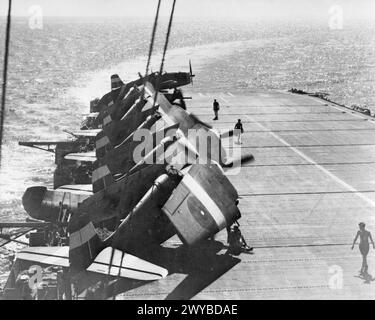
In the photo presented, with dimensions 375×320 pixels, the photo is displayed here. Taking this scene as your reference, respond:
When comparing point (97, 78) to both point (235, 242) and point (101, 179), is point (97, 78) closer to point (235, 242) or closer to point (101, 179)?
point (101, 179)

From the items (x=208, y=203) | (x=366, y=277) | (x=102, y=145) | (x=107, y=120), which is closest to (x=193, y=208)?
(x=208, y=203)

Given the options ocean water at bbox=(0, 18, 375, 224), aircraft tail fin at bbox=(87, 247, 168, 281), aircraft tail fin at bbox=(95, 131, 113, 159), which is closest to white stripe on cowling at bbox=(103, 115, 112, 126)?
ocean water at bbox=(0, 18, 375, 224)

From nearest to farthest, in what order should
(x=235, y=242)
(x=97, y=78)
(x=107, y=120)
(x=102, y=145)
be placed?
(x=235, y=242), (x=102, y=145), (x=107, y=120), (x=97, y=78)

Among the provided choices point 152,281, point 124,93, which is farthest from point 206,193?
point 124,93

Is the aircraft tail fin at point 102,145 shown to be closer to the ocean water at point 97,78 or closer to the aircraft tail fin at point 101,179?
the ocean water at point 97,78

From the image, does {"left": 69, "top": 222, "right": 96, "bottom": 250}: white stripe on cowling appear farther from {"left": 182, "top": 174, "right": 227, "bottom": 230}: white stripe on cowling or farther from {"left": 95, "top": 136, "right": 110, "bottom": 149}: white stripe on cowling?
{"left": 95, "top": 136, "right": 110, "bottom": 149}: white stripe on cowling

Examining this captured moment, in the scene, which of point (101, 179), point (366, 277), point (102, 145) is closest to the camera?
point (366, 277)

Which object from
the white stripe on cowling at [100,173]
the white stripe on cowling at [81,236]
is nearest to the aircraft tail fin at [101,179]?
the white stripe on cowling at [100,173]
